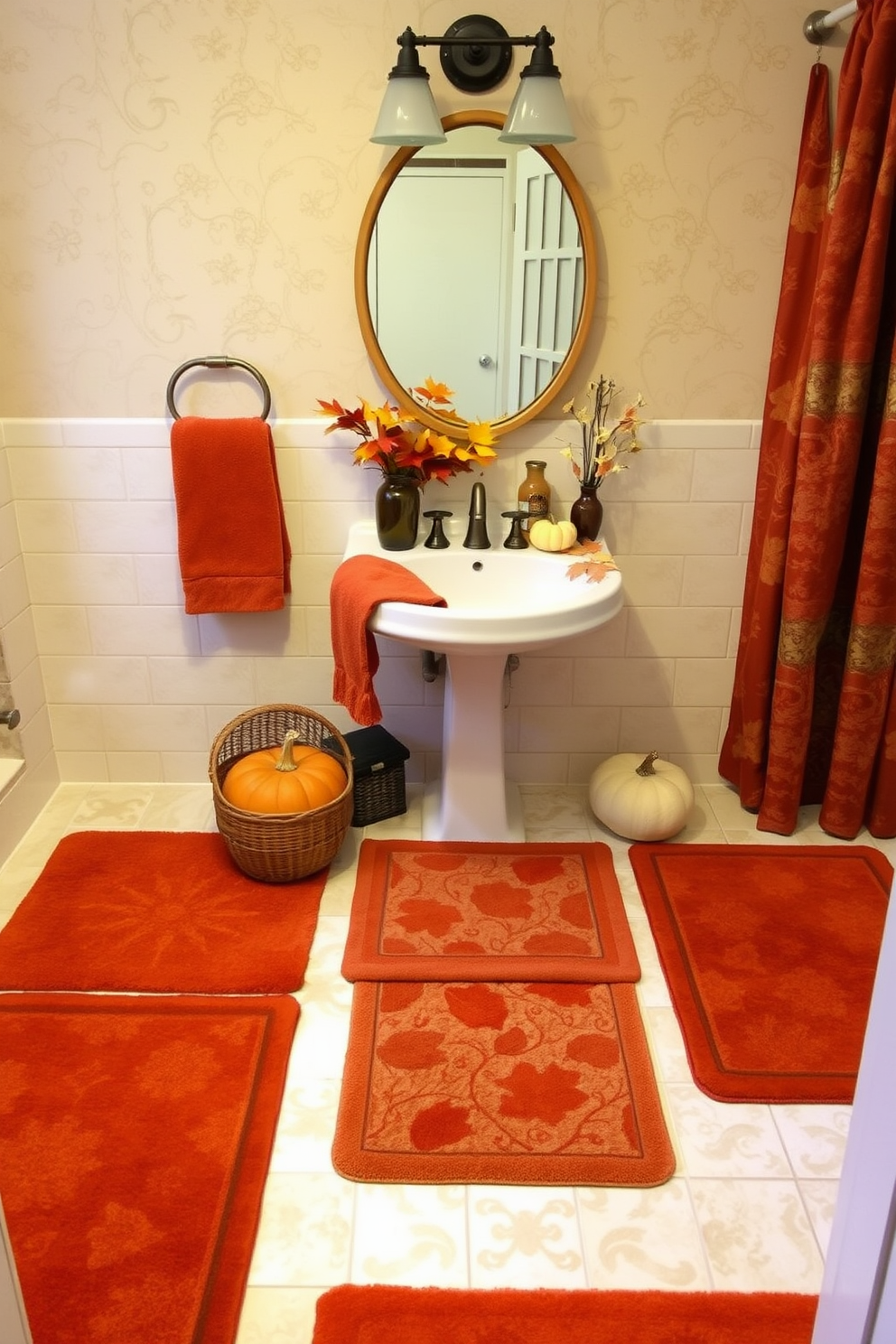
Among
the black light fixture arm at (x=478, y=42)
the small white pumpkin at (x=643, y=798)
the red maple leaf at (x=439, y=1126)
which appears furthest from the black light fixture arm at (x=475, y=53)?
the red maple leaf at (x=439, y=1126)

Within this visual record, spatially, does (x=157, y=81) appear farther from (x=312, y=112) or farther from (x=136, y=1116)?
(x=136, y=1116)

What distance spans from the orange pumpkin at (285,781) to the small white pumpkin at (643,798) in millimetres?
660

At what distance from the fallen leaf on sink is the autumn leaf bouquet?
0.30m

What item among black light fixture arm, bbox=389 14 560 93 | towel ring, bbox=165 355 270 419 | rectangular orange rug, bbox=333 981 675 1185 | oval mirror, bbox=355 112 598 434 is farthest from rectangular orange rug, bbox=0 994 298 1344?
black light fixture arm, bbox=389 14 560 93

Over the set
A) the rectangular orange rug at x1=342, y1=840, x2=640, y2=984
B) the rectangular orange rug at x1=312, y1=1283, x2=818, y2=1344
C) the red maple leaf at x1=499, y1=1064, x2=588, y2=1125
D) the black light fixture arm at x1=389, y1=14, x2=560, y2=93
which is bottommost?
the rectangular orange rug at x1=312, y1=1283, x2=818, y2=1344

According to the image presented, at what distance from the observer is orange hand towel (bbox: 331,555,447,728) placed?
2.24m

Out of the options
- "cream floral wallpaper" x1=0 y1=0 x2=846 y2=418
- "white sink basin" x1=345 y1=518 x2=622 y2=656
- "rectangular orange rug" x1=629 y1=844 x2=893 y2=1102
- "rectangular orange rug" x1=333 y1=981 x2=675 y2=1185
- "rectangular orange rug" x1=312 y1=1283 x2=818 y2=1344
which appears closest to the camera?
"rectangular orange rug" x1=312 y1=1283 x2=818 y2=1344

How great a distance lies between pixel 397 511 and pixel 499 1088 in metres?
1.26

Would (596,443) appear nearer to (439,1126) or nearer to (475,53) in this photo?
(475,53)

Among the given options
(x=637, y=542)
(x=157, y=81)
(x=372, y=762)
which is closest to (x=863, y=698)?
(x=637, y=542)

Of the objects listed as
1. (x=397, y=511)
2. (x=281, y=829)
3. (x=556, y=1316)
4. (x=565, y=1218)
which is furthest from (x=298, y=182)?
(x=556, y=1316)

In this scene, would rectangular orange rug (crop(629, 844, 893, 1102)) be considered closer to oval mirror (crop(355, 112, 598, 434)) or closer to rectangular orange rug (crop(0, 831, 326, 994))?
rectangular orange rug (crop(0, 831, 326, 994))

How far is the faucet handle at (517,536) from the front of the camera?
2.56m

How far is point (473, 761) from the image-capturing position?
2629 mm
